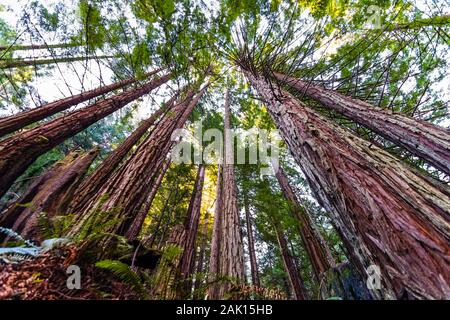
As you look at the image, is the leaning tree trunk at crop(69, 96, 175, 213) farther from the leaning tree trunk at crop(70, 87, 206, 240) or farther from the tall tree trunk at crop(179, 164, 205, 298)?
the tall tree trunk at crop(179, 164, 205, 298)

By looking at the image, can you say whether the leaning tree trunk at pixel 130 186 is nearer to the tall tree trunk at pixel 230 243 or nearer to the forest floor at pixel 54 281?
the forest floor at pixel 54 281

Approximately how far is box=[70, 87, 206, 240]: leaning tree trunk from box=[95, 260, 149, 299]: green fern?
0.56 m

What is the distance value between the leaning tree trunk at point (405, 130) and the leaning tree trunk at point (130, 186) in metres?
2.70

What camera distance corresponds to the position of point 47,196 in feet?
9.08

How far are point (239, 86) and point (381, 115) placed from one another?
5.89 metres

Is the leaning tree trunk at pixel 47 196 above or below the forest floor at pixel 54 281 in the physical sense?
above

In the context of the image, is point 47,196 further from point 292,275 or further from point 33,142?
point 292,275

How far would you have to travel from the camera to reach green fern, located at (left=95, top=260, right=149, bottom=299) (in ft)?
4.74

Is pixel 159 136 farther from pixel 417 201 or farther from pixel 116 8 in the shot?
pixel 417 201

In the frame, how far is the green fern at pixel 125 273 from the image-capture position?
1.45m

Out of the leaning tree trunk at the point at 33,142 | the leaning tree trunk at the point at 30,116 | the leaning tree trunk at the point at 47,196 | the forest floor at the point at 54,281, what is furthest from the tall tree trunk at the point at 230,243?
the leaning tree trunk at the point at 30,116

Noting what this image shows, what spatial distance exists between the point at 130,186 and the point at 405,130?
158 inches

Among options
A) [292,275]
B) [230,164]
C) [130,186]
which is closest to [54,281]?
[130,186]
